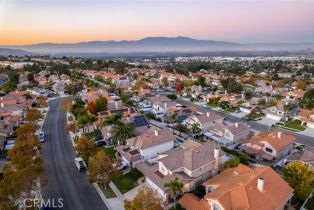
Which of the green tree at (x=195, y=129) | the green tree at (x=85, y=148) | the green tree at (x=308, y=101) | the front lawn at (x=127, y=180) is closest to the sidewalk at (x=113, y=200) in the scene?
the front lawn at (x=127, y=180)

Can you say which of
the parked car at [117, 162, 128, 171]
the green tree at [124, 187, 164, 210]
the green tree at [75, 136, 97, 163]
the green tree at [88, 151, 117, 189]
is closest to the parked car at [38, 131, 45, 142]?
the green tree at [75, 136, 97, 163]

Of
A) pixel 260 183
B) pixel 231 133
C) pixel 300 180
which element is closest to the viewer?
pixel 260 183

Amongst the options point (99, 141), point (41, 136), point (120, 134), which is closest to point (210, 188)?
point (120, 134)

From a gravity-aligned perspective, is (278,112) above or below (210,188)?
above

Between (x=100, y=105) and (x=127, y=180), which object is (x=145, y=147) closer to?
(x=127, y=180)

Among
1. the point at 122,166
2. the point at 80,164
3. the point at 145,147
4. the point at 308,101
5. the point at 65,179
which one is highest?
the point at 308,101

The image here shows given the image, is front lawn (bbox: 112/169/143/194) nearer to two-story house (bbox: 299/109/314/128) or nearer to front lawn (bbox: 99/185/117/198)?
front lawn (bbox: 99/185/117/198)

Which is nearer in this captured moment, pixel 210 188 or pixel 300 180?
pixel 300 180
